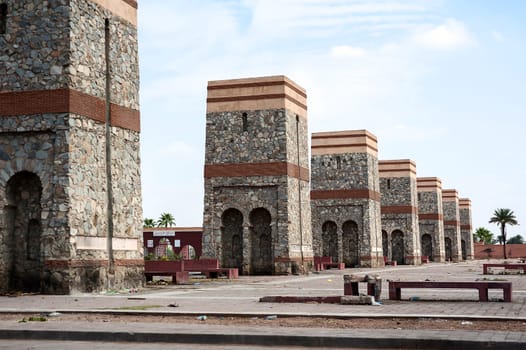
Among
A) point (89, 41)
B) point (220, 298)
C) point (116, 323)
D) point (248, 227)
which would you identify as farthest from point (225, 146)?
point (116, 323)

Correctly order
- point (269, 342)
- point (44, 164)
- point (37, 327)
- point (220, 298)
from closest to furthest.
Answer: point (269, 342), point (37, 327), point (220, 298), point (44, 164)

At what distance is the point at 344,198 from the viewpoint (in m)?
52.2

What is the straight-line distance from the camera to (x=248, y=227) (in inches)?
1474

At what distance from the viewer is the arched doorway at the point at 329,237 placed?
52.2m

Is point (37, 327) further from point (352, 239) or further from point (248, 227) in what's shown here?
point (352, 239)

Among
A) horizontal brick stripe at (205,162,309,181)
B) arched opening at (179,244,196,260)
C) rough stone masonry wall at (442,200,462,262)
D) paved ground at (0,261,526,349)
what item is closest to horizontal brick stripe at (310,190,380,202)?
arched opening at (179,244,196,260)

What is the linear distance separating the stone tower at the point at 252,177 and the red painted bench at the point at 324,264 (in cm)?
648

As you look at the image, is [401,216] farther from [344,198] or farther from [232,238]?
[232,238]

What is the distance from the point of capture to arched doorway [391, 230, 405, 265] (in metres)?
64.3

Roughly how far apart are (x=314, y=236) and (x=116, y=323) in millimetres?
A: 39772

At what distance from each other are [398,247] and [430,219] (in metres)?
12.8

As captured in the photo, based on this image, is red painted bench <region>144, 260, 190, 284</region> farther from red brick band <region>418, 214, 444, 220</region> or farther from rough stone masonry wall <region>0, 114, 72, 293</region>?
red brick band <region>418, 214, 444, 220</region>

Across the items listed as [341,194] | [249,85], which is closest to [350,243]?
[341,194]

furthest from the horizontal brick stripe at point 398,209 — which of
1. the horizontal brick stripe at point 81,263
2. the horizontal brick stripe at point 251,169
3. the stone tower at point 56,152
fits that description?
the stone tower at point 56,152
